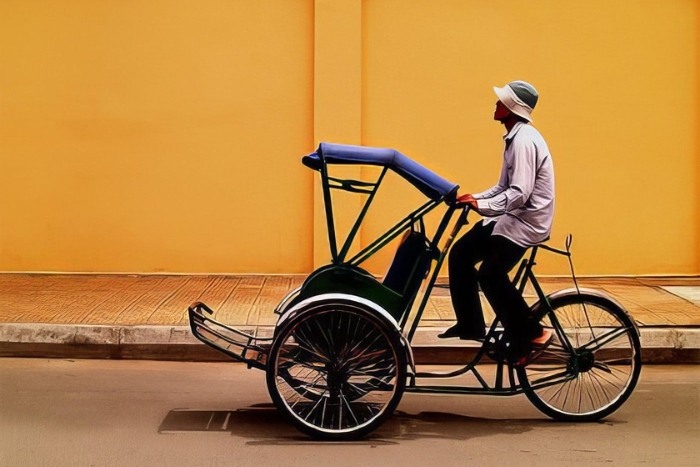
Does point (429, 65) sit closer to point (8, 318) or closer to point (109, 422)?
point (8, 318)

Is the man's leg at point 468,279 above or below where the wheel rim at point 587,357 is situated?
above

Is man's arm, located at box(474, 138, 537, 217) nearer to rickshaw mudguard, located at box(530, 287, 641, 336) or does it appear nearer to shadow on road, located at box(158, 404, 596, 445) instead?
rickshaw mudguard, located at box(530, 287, 641, 336)

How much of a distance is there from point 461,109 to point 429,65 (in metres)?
0.57

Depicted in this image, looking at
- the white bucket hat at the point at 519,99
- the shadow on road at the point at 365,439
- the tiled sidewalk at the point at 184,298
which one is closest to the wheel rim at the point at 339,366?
the shadow on road at the point at 365,439

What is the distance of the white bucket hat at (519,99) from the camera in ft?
19.4

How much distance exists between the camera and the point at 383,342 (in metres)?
5.72

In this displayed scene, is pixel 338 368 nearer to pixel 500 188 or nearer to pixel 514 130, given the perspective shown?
pixel 500 188

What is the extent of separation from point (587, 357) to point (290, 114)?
18.4 ft

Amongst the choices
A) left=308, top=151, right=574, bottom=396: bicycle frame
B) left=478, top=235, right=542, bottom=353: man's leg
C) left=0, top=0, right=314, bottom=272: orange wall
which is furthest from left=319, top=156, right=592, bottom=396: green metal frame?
left=0, top=0, right=314, bottom=272: orange wall

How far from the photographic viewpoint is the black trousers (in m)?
5.89

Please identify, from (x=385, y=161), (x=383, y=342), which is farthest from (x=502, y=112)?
(x=383, y=342)

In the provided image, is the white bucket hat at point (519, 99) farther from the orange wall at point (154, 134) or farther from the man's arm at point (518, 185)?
the orange wall at point (154, 134)

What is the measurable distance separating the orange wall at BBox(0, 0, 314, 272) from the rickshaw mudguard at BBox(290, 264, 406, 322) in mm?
5226

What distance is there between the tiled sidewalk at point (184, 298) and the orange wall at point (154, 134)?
39 cm
